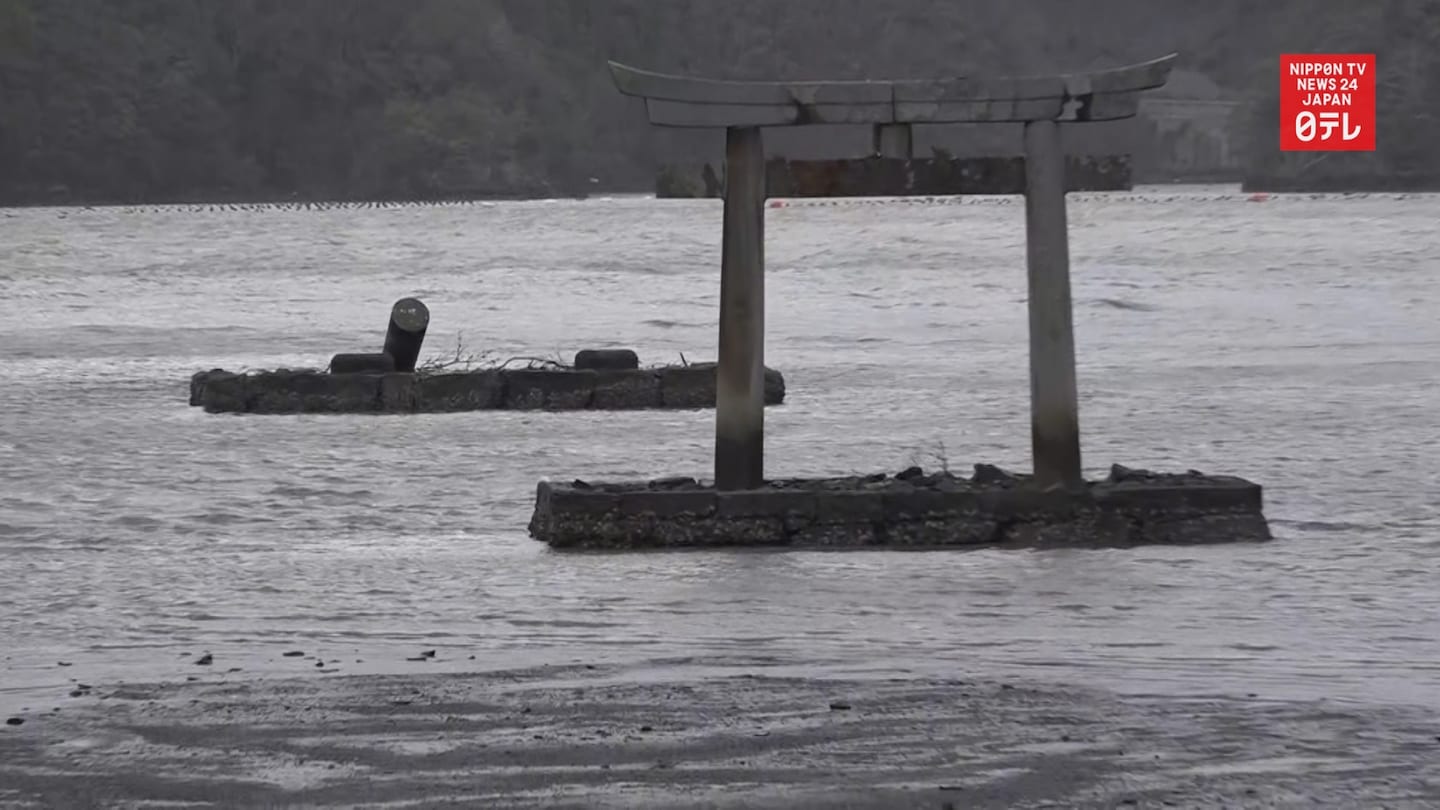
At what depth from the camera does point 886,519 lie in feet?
34.2

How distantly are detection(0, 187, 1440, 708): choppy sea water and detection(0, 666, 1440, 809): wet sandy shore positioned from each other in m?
0.41

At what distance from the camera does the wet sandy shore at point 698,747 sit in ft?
19.1

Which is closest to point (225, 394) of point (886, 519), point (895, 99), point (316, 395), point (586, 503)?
point (316, 395)

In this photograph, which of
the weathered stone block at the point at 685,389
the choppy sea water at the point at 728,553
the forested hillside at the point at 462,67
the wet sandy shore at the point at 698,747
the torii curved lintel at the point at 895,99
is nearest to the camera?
the wet sandy shore at the point at 698,747

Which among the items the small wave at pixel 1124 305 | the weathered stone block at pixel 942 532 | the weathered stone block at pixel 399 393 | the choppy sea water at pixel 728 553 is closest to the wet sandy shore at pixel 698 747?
the choppy sea water at pixel 728 553

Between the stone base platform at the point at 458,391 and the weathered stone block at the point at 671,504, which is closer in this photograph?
the weathered stone block at the point at 671,504

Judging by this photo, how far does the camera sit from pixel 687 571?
9.78 m

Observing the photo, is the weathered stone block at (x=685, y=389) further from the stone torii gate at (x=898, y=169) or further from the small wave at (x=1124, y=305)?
the small wave at (x=1124, y=305)

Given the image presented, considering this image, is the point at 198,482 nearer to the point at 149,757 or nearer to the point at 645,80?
the point at 645,80

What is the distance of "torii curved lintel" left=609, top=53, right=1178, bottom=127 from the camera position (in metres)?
10.1

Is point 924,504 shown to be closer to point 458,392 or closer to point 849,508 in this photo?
point 849,508

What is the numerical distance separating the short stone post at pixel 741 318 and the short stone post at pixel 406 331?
8.33 metres

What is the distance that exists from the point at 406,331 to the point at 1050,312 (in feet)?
30.7

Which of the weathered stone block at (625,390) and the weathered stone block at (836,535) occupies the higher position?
the weathered stone block at (625,390)
